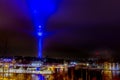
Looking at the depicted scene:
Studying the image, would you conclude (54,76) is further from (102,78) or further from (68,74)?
(102,78)

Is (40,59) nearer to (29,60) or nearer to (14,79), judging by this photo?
(29,60)

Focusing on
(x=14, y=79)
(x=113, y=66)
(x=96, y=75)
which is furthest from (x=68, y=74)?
(x=113, y=66)

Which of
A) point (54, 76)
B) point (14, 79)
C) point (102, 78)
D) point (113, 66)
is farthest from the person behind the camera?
point (113, 66)

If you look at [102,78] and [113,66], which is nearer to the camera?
[102,78]

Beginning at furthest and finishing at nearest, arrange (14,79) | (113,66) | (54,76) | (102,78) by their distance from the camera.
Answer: (113,66), (54,76), (14,79), (102,78)

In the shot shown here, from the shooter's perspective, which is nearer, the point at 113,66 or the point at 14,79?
the point at 14,79

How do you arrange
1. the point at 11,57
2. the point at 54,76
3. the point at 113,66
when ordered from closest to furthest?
the point at 54,76
the point at 113,66
the point at 11,57

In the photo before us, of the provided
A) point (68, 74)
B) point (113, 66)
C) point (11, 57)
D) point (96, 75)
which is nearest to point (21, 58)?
point (11, 57)

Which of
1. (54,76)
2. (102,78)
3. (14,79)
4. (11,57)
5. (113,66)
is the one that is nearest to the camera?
(102,78)
